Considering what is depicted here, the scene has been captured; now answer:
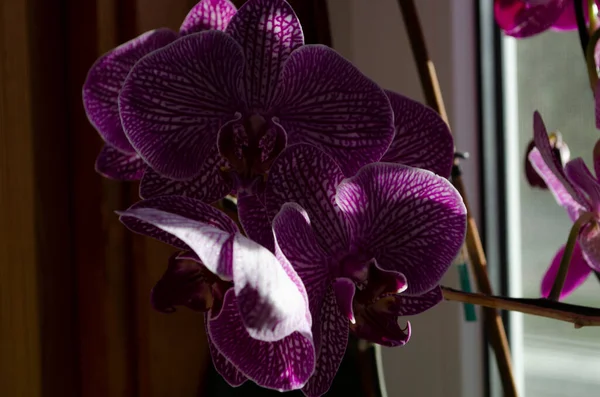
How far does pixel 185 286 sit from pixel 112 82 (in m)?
0.09

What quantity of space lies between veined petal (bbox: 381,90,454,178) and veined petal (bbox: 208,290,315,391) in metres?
0.08

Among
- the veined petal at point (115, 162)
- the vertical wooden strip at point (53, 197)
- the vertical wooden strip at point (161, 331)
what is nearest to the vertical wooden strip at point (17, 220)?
the vertical wooden strip at point (53, 197)

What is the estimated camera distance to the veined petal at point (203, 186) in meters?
0.24

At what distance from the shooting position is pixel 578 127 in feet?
2.47

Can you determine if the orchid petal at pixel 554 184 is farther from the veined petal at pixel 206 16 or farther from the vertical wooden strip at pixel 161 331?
the vertical wooden strip at pixel 161 331

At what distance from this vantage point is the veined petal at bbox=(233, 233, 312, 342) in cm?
16

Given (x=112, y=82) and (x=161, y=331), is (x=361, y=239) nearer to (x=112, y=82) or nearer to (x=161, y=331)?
(x=112, y=82)

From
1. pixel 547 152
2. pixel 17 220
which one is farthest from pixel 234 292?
pixel 17 220

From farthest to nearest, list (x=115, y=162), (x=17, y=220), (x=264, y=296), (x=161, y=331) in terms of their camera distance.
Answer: (x=161, y=331) < (x=17, y=220) < (x=115, y=162) < (x=264, y=296)

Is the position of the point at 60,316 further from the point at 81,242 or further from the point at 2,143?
the point at 2,143

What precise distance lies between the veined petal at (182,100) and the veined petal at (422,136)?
59 millimetres

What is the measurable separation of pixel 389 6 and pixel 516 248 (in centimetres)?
34

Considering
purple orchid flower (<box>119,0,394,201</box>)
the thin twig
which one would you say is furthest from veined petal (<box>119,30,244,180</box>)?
the thin twig

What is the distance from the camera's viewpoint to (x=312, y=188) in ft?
0.71
